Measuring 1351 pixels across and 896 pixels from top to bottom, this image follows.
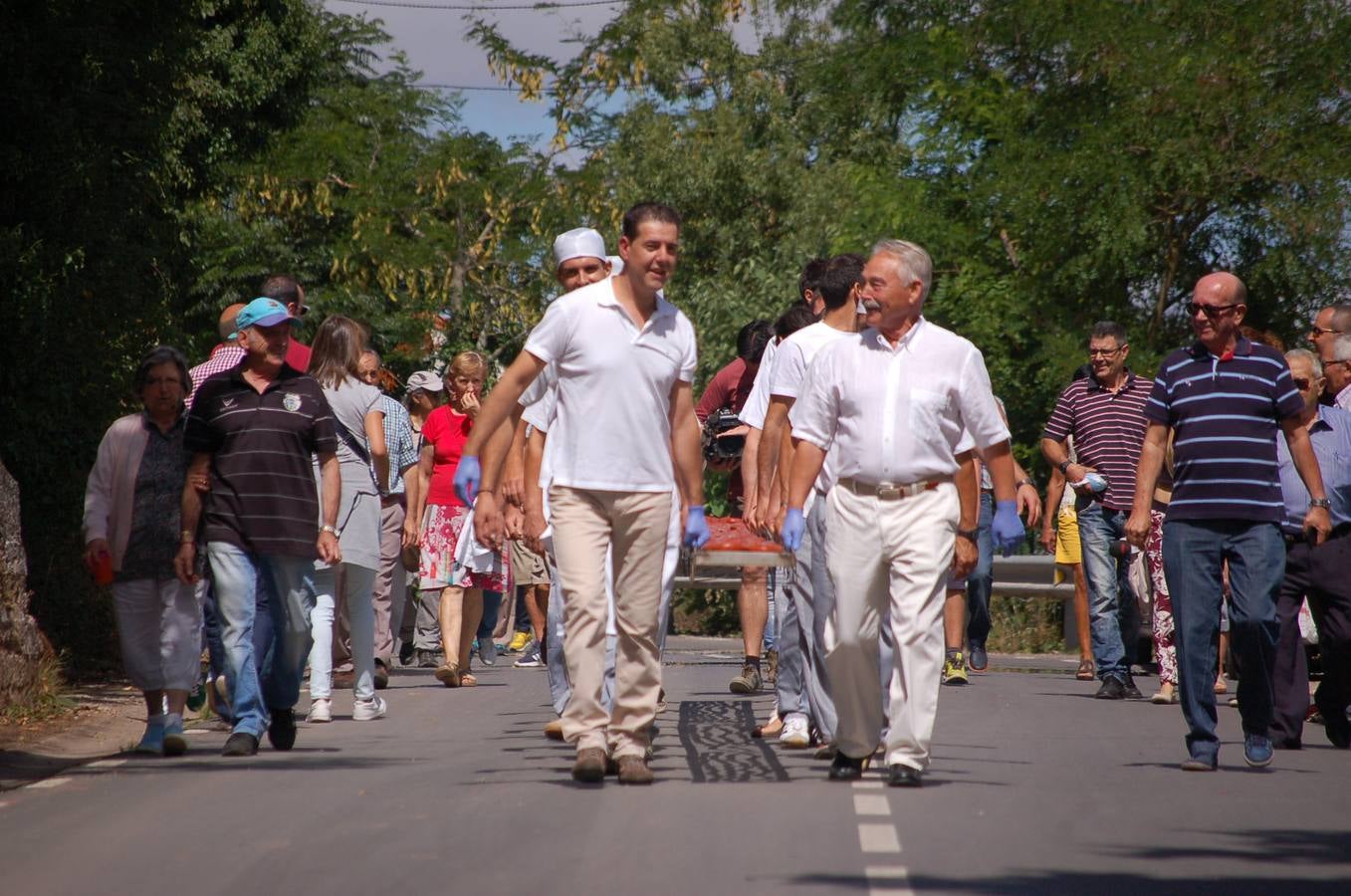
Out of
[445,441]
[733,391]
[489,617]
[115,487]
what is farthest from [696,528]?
[489,617]

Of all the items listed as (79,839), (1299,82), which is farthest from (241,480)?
(1299,82)

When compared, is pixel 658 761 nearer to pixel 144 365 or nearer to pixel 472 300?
pixel 144 365

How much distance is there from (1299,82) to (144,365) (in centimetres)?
2226

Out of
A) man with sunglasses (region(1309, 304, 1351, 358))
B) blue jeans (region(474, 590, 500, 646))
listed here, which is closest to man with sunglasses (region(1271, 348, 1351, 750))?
man with sunglasses (region(1309, 304, 1351, 358))

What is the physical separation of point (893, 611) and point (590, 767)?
131cm

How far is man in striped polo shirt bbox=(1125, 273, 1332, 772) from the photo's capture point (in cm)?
941

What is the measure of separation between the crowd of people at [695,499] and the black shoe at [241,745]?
0.04 ft

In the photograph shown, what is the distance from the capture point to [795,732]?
392 inches

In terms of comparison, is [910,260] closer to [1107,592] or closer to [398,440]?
[398,440]

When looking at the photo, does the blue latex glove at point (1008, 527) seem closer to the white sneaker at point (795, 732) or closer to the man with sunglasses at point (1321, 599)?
the white sneaker at point (795, 732)

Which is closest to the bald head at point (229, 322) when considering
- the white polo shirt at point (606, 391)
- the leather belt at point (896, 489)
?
the white polo shirt at point (606, 391)

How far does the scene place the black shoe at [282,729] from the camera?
32.8 ft

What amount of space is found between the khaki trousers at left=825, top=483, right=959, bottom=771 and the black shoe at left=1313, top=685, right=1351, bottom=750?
3239mm

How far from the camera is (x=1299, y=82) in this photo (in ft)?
96.0
